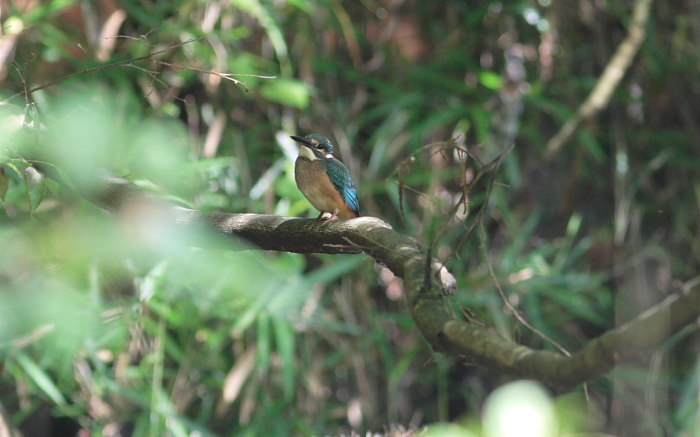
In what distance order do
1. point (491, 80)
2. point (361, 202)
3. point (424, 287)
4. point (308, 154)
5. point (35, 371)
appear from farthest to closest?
1. point (491, 80)
2. point (361, 202)
3. point (35, 371)
4. point (308, 154)
5. point (424, 287)

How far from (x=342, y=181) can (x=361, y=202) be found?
5.01 feet

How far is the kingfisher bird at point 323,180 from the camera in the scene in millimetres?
2123

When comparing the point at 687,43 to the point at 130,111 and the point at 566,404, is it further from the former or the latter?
the point at 566,404

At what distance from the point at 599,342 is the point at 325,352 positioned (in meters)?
3.01

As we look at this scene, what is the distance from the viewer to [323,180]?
2117mm

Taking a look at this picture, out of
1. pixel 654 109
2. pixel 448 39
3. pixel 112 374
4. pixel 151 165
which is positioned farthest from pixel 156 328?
pixel 654 109

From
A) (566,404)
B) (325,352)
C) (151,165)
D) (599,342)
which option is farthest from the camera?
(325,352)

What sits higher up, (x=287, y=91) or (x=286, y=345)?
(x=287, y=91)

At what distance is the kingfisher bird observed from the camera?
6.97ft

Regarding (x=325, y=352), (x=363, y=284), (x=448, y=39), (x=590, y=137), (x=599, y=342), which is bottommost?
(x=325, y=352)

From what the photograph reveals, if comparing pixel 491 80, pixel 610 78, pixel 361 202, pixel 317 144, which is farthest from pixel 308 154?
pixel 610 78

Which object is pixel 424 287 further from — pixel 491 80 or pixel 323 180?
pixel 491 80

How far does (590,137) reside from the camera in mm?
3877

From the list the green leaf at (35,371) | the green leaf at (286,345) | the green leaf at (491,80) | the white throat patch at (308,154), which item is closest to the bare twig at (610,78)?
the green leaf at (491,80)
